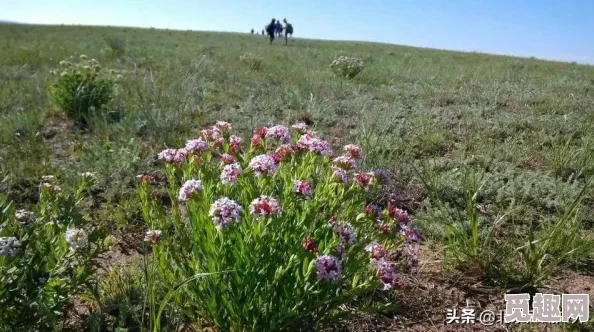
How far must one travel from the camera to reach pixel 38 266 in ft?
7.41

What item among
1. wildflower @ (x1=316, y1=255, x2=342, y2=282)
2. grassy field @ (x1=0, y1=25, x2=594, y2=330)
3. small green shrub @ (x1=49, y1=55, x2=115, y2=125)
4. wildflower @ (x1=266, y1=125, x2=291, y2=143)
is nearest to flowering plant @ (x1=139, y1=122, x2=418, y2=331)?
wildflower @ (x1=316, y1=255, x2=342, y2=282)

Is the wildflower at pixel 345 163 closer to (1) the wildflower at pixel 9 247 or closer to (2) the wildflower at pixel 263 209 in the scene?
(2) the wildflower at pixel 263 209

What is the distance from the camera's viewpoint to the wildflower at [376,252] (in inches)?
93.0

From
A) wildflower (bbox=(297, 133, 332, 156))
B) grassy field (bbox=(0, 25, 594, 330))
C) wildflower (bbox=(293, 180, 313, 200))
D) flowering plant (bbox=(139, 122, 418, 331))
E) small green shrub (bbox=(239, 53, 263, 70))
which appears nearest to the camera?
flowering plant (bbox=(139, 122, 418, 331))

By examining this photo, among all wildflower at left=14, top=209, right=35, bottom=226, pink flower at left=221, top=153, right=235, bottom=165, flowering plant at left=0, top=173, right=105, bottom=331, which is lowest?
flowering plant at left=0, top=173, right=105, bottom=331

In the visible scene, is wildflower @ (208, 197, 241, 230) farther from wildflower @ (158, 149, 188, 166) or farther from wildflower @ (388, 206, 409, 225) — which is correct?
wildflower @ (388, 206, 409, 225)

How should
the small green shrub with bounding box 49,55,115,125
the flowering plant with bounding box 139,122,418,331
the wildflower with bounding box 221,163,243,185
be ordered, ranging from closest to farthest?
the flowering plant with bounding box 139,122,418,331, the wildflower with bounding box 221,163,243,185, the small green shrub with bounding box 49,55,115,125

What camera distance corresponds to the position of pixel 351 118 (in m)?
6.90

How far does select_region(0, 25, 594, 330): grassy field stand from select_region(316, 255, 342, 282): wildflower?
1441 millimetres

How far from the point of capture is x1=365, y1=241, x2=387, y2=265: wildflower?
236cm

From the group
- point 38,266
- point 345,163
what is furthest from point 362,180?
point 38,266

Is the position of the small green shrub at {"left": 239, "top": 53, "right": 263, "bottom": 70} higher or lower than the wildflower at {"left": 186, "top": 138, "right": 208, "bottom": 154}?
higher

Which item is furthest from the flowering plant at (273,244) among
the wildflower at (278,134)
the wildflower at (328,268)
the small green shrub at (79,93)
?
the small green shrub at (79,93)

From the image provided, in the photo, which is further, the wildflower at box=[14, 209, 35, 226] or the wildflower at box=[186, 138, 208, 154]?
the wildflower at box=[186, 138, 208, 154]
